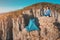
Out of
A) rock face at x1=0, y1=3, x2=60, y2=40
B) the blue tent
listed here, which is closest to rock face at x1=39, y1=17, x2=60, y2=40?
rock face at x1=0, y1=3, x2=60, y2=40

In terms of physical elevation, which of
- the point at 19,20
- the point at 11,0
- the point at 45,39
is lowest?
the point at 45,39

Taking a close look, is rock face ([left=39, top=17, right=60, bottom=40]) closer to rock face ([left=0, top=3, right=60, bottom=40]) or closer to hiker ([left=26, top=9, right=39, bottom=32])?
rock face ([left=0, top=3, right=60, bottom=40])

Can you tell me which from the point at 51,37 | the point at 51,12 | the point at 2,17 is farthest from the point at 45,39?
A: the point at 2,17

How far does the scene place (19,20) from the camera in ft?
20.2

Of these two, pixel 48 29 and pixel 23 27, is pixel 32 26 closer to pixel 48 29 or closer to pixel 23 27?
pixel 23 27

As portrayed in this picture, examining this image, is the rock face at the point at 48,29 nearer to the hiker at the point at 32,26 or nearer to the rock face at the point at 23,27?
the rock face at the point at 23,27

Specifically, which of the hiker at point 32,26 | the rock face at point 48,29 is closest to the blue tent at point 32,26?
the hiker at point 32,26

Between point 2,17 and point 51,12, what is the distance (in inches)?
41.8

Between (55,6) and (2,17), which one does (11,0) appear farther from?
(55,6)

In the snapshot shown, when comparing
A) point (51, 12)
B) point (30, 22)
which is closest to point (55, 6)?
point (51, 12)

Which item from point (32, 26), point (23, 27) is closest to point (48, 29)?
point (32, 26)

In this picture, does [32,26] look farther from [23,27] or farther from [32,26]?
[23,27]

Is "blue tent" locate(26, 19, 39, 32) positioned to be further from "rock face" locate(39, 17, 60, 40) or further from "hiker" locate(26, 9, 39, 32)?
"rock face" locate(39, 17, 60, 40)

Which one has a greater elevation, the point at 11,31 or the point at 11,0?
the point at 11,0
